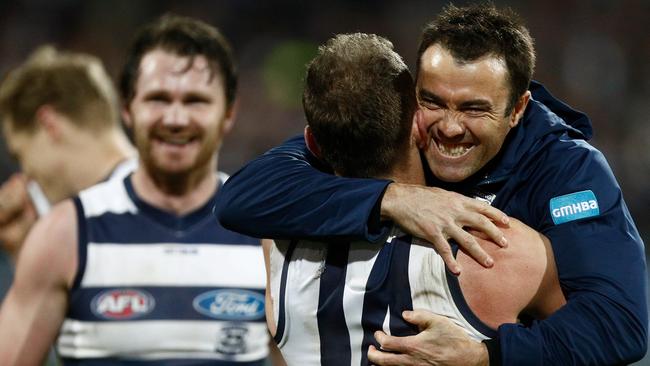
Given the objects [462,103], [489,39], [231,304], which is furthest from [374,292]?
[231,304]

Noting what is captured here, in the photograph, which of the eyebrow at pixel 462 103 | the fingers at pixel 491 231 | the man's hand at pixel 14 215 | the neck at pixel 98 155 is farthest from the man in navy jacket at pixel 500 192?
the man's hand at pixel 14 215

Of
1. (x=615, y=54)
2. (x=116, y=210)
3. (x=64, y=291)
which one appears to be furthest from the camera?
(x=615, y=54)

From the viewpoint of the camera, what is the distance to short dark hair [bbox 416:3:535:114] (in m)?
2.22

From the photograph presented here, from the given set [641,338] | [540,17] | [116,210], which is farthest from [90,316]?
[540,17]

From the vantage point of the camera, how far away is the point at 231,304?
344 centimetres

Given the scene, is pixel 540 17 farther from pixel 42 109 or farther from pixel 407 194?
pixel 407 194

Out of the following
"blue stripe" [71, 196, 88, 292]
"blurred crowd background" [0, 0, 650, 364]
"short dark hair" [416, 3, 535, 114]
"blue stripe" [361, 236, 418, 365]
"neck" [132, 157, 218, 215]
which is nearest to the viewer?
"blue stripe" [361, 236, 418, 365]

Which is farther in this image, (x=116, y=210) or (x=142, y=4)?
(x=142, y=4)

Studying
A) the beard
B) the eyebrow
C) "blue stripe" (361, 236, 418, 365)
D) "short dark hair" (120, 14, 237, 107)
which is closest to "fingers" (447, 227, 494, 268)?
"blue stripe" (361, 236, 418, 365)

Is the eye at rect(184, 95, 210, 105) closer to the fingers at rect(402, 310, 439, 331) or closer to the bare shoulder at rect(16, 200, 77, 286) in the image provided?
the bare shoulder at rect(16, 200, 77, 286)

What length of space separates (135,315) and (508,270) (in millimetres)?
1717

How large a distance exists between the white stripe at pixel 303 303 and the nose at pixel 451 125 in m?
0.37

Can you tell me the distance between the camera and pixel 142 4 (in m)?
10.2

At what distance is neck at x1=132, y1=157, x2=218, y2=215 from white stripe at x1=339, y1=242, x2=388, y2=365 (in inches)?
59.2
